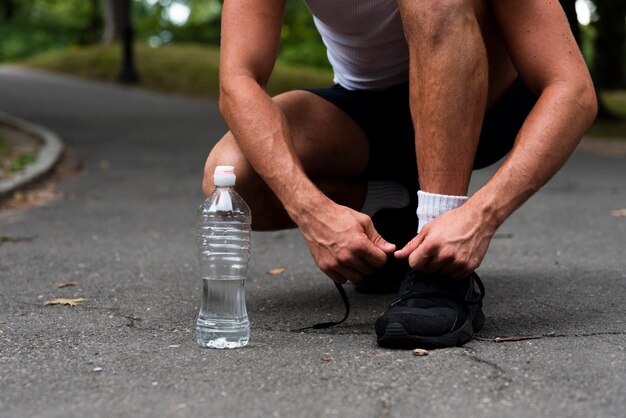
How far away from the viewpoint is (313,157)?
3158 mm

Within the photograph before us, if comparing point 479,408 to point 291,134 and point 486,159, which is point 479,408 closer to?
point 291,134

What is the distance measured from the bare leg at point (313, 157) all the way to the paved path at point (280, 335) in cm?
35

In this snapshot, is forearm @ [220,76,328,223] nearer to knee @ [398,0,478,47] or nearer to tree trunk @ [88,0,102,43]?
knee @ [398,0,478,47]

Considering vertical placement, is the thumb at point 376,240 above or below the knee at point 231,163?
below

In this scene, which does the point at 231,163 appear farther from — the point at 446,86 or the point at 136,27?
the point at 136,27

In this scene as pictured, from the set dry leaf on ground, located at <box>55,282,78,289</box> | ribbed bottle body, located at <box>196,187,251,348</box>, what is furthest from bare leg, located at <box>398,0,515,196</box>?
dry leaf on ground, located at <box>55,282,78,289</box>

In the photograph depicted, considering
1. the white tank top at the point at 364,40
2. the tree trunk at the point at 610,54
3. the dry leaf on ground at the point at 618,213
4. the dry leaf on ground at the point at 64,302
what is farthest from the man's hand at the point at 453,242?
the tree trunk at the point at 610,54

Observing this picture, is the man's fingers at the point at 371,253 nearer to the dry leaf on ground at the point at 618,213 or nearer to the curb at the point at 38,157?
the dry leaf on ground at the point at 618,213

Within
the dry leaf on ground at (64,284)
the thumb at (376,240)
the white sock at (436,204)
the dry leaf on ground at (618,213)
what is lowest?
the dry leaf on ground at (618,213)

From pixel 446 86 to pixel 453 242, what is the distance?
42cm

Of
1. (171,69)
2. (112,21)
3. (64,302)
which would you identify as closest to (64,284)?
(64,302)

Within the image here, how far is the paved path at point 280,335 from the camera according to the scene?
2168 mm

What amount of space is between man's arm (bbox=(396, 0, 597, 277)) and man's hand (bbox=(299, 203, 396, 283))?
8cm

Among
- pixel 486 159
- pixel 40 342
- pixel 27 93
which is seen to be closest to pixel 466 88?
pixel 486 159
